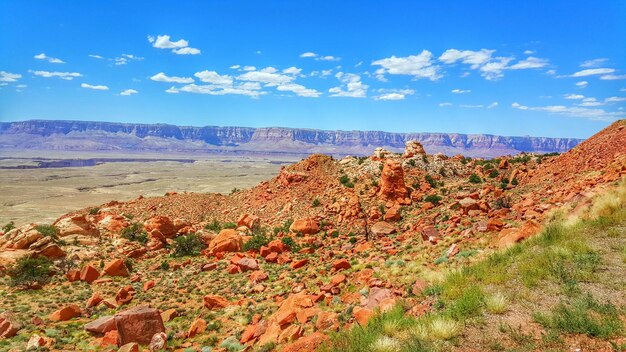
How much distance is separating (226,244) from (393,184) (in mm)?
14179

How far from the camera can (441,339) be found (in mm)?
7207

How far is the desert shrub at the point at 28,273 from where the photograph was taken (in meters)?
19.8

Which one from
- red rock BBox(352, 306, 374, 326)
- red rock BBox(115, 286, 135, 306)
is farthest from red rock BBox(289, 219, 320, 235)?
red rock BBox(352, 306, 374, 326)

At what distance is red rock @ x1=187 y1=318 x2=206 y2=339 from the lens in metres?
13.6

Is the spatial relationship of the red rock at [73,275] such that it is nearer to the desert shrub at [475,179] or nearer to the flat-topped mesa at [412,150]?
the flat-topped mesa at [412,150]

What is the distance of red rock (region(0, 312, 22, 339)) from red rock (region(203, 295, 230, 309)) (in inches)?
282

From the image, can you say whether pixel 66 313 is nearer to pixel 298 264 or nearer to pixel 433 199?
pixel 298 264

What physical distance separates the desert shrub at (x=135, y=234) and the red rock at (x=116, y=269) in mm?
5290

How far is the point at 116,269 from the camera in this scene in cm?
2172

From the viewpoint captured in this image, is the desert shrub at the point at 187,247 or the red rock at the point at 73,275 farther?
the desert shrub at the point at 187,247

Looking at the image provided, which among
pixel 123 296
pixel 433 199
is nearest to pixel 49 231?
pixel 123 296

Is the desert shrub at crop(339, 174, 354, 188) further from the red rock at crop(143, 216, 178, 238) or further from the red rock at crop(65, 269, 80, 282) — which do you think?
the red rock at crop(65, 269, 80, 282)

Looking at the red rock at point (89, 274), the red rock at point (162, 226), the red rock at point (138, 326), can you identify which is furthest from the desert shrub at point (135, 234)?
the red rock at point (138, 326)

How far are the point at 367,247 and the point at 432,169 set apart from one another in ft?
58.4
